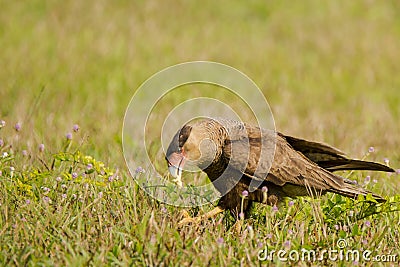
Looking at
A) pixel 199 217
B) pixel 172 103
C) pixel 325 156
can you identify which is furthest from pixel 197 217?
pixel 172 103

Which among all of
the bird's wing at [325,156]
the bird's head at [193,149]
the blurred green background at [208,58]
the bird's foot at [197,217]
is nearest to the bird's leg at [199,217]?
the bird's foot at [197,217]

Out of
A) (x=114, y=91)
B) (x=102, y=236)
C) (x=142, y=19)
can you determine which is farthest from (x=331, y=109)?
(x=102, y=236)

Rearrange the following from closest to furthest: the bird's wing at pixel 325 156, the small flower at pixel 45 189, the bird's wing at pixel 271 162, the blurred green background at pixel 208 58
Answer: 1. the small flower at pixel 45 189
2. the bird's wing at pixel 271 162
3. the bird's wing at pixel 325 156
4. the blurred green background at pixel 208 58

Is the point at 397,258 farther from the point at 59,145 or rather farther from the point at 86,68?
the point at 86,68

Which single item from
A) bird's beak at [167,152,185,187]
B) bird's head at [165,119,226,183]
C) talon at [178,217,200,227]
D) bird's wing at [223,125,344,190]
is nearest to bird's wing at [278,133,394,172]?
bird's wing at [223,125,344,190]

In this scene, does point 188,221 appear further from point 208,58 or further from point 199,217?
point 208,58

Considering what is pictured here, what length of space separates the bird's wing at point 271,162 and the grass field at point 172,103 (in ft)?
0.62

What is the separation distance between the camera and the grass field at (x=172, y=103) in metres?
3.77

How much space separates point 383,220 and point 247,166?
1.00m

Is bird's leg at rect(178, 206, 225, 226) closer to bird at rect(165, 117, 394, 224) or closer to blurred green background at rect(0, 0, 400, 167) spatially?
bird at rect(165, 117, 394, 224)

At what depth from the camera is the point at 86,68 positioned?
9.45 metres

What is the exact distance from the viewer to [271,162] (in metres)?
4.49

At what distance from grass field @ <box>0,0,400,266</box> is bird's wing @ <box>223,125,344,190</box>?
19 centimetres

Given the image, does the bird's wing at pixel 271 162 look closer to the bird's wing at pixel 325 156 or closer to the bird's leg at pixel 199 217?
the bird's wing at pixel 325 156
